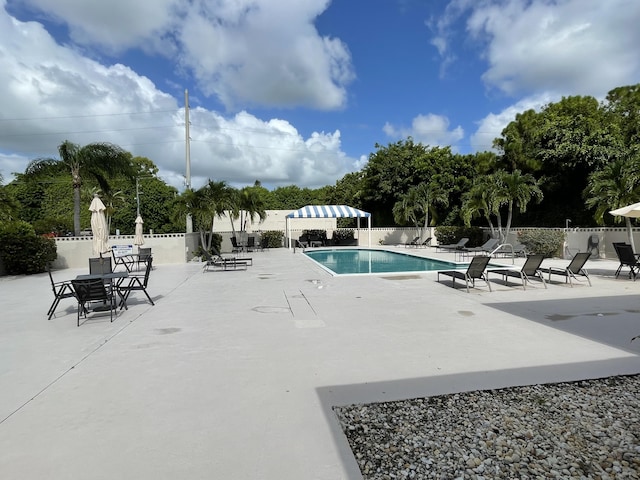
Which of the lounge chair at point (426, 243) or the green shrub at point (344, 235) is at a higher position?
the green shrub at point (344, 235)

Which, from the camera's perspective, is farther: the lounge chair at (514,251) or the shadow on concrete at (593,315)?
the lounge chair at (514,251)

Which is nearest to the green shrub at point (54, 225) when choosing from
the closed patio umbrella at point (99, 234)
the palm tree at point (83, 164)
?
the palm tree at point (83, 164)

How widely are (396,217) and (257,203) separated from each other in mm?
9163

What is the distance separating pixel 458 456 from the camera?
254 centimetres

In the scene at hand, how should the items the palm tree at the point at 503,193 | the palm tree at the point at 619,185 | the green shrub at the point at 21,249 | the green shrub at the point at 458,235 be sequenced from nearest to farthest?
the palm tree at the point at 619,185
the green shrub at the point at 21,249
the palm tree at the point at 503,193
the green shrub at the point at 458,235

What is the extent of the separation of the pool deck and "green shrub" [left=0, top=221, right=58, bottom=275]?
18.5 ft

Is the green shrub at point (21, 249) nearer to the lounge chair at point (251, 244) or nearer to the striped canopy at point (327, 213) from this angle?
the lounge chair at point (251, 244)

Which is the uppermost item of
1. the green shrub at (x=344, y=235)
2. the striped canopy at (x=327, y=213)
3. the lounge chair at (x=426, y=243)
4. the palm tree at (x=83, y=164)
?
the palm tree at (x=83, y=164)

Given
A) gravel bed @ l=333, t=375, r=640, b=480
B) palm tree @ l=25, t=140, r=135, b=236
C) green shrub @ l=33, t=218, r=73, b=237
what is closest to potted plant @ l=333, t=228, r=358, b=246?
palm tree @ l=25, t=140, r=135, b=236

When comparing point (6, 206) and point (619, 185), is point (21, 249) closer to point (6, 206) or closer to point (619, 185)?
point (6, 206)

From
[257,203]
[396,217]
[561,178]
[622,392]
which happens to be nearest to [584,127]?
[561,178]

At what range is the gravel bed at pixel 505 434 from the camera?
7.86 ft

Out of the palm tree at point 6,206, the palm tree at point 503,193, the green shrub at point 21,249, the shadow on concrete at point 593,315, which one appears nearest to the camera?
the shadow on concrete at point 593,315

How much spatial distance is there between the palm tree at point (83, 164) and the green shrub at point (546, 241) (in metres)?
20.0
